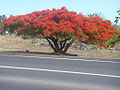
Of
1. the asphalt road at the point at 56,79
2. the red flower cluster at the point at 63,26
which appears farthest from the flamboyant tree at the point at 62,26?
the asphalt road at the point at 56,79

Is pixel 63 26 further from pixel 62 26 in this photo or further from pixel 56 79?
pixel 56 79

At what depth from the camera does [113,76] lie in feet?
20.4

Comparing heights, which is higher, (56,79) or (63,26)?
(63,26)

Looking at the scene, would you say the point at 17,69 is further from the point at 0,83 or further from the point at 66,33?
the point at 66,33

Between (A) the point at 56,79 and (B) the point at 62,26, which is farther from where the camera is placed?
(B) the point at 62,26

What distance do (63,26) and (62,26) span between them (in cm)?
7

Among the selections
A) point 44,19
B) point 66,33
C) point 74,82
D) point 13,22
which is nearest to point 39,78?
point 74,82

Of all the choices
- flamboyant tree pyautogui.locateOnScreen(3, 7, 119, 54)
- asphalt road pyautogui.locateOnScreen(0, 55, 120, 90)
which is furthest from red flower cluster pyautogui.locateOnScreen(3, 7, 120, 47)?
asphalt road pyautogui.locateOnScreen(0, 55, 120, 90)

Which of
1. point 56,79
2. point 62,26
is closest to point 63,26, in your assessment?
point 62,26

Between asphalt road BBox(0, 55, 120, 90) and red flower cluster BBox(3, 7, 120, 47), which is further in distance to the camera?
red flower cluster BBox(3, 7, 120, 47)

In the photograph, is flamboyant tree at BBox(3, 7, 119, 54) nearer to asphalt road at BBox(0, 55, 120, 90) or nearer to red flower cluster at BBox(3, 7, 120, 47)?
red flower cluster at BBox(3, 7, 120, 47)

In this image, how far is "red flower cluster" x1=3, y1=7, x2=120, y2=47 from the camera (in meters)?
11.3

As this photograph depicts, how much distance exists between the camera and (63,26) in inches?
438

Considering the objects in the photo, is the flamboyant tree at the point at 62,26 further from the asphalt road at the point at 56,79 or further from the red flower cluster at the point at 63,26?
the asphalt road at the point at 56,79
